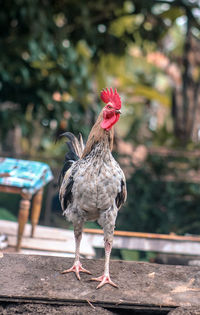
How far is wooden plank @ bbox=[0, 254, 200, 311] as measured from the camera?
2.26 m

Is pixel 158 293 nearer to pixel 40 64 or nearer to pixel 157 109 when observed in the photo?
pixel 40 64

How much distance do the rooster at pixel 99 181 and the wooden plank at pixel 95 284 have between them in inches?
4.3

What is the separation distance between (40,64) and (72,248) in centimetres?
341

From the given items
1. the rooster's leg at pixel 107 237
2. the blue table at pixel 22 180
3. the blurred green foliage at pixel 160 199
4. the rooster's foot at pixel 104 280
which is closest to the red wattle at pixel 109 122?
the rooster's leg at pixel 107 237

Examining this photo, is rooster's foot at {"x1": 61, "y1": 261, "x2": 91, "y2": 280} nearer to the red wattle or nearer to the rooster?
the rooster

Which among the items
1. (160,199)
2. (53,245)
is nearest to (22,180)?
(53,245)

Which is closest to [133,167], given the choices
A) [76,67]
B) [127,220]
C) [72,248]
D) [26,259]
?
[127,220]

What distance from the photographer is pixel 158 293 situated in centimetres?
242

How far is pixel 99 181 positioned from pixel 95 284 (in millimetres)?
657

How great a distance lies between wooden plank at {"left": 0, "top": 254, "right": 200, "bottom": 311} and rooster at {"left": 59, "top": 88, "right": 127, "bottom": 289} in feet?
0.36

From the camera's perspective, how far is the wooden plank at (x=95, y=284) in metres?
2.26

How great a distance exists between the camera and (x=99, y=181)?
2.31 m

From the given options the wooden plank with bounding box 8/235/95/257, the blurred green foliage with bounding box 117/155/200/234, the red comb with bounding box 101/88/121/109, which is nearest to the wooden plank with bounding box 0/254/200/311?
the red comb with bounding box 101/88/121/109

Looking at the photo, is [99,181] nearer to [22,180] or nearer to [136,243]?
[22,180]
